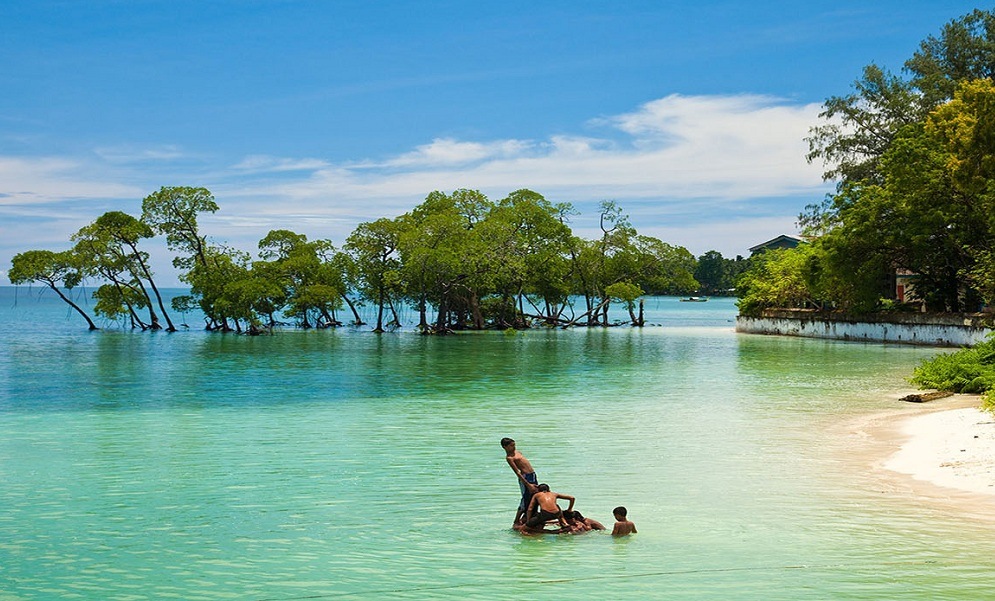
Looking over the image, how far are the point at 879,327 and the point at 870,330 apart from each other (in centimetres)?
100

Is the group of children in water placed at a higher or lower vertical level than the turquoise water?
higher

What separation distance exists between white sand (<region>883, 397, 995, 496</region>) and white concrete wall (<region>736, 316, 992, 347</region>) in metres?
21.0

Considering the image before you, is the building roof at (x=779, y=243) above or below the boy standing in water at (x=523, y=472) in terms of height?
above

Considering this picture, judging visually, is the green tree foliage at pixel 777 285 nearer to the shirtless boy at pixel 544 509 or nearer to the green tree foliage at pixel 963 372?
the green tree foliage at pixel 963 372

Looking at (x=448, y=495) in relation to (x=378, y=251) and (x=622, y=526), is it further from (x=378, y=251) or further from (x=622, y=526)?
(x=378, y=251)

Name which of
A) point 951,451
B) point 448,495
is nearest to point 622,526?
point 448,495

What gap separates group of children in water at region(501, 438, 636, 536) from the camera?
37.5ft

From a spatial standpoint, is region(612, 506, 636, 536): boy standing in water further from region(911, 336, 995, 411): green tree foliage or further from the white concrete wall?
the white concrete wall

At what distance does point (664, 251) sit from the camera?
86250 millimetres

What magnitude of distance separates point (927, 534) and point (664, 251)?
75.6 m

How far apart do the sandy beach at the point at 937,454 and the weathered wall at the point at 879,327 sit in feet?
65.0

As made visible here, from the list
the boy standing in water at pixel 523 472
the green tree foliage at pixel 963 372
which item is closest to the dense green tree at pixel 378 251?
the green tree foliage at pixel 963 372

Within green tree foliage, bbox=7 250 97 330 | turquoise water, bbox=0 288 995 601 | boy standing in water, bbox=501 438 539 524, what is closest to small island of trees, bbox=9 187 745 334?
green tree foliage, bbox=7 250 97 330

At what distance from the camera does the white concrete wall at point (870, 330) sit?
159 ft
